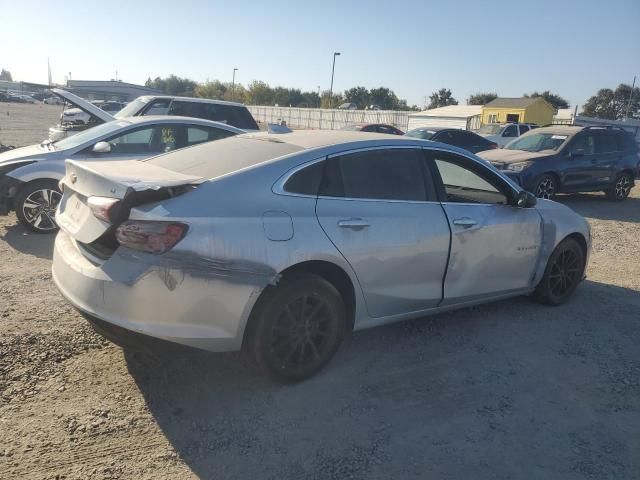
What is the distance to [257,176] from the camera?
3.36 meters

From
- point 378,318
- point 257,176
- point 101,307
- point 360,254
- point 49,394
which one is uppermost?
point 257,176

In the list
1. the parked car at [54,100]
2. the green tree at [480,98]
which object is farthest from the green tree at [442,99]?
the parked car at [54,100]

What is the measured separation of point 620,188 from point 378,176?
11300mm

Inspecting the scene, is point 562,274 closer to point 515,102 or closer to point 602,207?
point 602,207

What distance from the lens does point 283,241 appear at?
322 centimetres

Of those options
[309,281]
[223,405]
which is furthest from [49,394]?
[309,281]

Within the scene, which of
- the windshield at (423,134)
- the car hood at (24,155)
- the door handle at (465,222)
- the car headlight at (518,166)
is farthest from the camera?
the windshield at (423,134)

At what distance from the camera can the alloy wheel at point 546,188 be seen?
11227mm

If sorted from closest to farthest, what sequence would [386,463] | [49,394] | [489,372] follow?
[386,463] < [49,394] < [489,372]

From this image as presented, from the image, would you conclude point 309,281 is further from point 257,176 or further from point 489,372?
point 489,372

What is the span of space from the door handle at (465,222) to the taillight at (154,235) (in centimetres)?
215

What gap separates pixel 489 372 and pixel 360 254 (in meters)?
1.31

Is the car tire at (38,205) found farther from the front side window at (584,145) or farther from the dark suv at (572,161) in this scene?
the front side window at (584,145)

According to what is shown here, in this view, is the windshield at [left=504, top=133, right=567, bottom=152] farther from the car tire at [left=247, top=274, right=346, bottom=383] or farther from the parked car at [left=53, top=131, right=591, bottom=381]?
the car tire at [left=247, top=274, right=346, bottom=383]
